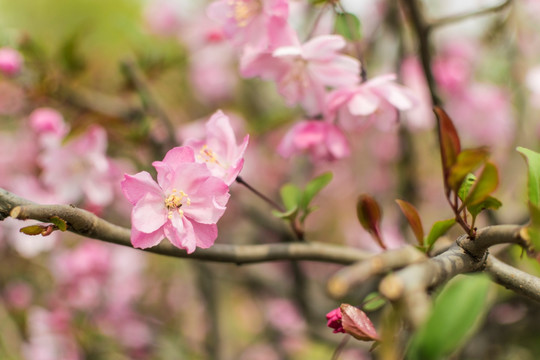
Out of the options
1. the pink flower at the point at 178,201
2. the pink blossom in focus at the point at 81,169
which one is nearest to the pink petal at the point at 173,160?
the pink flower at the point at 178,201

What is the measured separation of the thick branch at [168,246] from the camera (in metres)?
0.50

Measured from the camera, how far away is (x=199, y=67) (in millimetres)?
2549

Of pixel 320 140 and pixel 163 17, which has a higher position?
pixel 320 140

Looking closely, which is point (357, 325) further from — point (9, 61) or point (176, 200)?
point (9, 61)

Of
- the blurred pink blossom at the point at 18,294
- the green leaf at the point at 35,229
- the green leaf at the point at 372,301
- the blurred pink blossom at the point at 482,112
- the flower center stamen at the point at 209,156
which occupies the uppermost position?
the green leaf at the point at 35,229

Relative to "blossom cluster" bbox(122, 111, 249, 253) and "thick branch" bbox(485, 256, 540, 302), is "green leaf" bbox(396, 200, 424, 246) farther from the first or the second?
"blossom cluster" bbox(122, 111, 249, 253)

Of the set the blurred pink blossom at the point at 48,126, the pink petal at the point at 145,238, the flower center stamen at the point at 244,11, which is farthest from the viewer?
the blurred pink blossom at the point at 48,126

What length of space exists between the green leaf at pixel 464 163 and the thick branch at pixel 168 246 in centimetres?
27

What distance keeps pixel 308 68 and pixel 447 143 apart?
0.38 m

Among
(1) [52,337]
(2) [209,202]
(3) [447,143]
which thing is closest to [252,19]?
(2) [209,202]

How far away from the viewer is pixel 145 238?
57cm

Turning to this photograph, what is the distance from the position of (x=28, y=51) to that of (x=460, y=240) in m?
1.09

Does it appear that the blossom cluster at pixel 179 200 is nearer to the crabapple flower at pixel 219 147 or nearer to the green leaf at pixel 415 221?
the crabapple flower at pixel 219 147

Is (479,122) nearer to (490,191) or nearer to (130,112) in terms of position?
(130,112)
